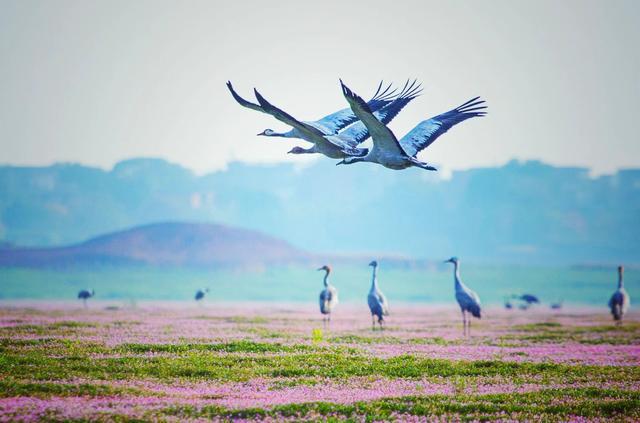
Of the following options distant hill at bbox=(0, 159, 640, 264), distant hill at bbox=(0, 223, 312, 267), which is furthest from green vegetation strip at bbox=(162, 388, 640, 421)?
distant hill at bbox=(0, 159, 640, 264)

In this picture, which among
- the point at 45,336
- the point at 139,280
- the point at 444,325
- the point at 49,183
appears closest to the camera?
the point at 45,336

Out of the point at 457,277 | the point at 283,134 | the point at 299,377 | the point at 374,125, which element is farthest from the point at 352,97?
the point at 457,277

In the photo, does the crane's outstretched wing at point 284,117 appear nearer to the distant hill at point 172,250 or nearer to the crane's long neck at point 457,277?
the crane's long neck at point 457,277

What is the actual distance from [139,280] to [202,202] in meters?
82.5

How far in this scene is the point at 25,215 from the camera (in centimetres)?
15738

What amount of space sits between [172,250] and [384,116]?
88.4 m

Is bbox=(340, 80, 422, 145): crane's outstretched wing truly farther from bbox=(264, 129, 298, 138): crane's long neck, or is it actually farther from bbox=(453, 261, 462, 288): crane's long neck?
bbox=(453, 261, 462, 288): crane's long neck

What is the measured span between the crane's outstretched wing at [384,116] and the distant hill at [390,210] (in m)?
137

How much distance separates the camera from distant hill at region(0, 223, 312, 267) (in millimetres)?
96875

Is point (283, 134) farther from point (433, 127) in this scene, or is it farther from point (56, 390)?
point (56, 390)

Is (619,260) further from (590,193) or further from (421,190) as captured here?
(421,190)

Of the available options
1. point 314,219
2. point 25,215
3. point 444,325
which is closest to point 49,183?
point 25,215

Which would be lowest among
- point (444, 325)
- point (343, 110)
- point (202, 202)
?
point (444, 325)

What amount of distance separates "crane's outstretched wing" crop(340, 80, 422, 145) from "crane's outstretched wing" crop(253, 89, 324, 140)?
1467mm
